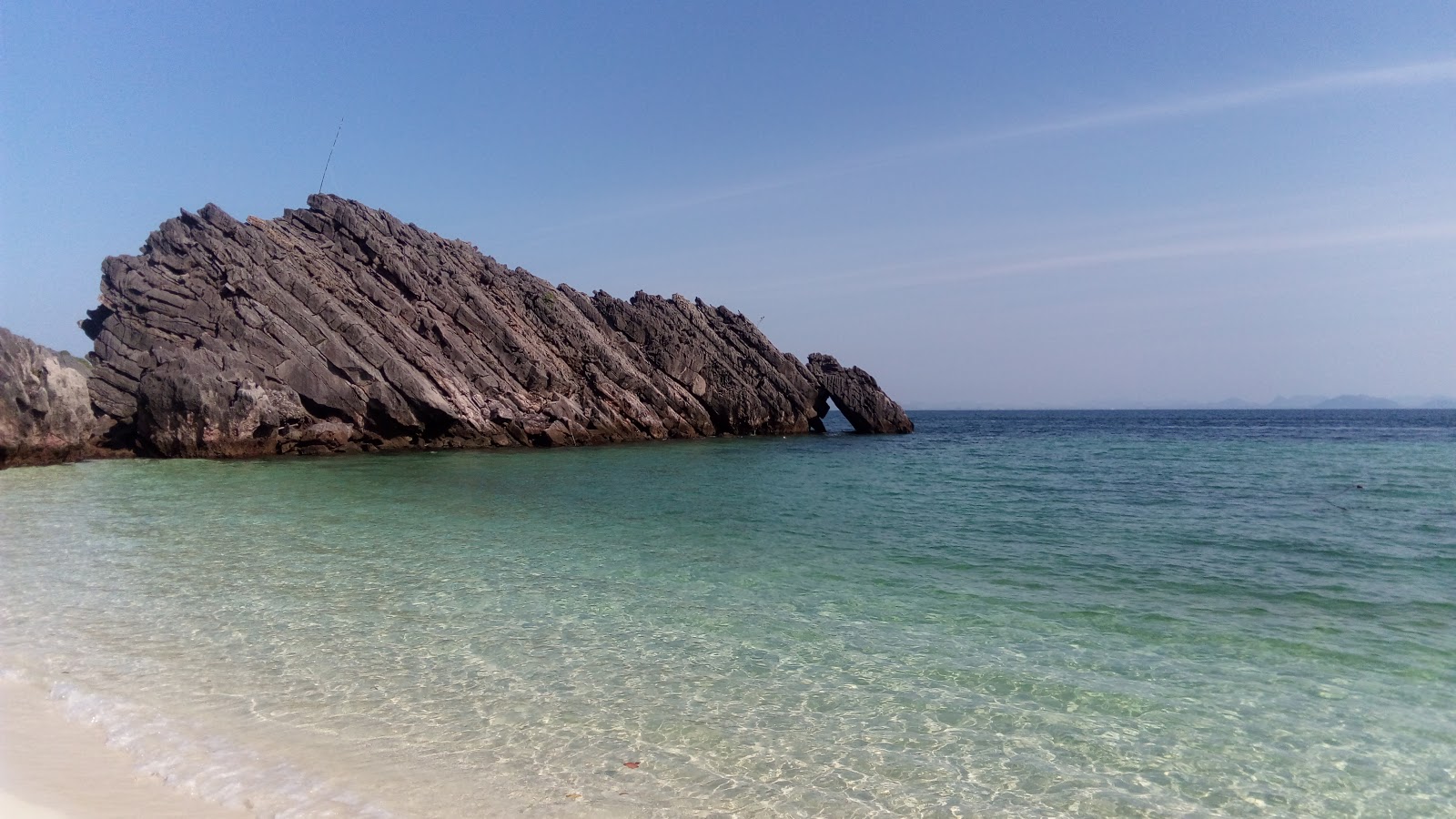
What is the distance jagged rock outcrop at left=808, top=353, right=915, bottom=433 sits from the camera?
7462cm

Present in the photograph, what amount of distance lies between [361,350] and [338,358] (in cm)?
147

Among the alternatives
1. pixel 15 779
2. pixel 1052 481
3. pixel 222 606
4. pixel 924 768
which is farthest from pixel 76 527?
pixel 1052 481

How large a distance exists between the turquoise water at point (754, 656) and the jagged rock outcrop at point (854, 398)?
5343 cm

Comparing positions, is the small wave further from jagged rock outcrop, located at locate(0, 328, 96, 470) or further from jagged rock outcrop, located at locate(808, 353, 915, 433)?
jagged rock outcrop, located at locate(808, 353, 915, 433)

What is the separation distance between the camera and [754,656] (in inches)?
365

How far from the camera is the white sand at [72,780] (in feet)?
17.0

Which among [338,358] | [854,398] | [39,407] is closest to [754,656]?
[39,407]

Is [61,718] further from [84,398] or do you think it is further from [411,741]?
[84,398]

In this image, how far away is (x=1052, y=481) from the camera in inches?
1164

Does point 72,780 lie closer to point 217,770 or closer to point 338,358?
point 217,770

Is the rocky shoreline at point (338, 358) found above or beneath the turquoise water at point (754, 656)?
above

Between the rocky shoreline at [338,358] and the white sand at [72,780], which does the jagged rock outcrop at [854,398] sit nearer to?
the rocky shoreline at [338,358]

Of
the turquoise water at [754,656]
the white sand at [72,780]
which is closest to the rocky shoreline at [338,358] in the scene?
the turquoise water at [754,656]

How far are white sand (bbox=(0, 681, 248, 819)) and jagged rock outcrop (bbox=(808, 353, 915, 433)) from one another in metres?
68.2
